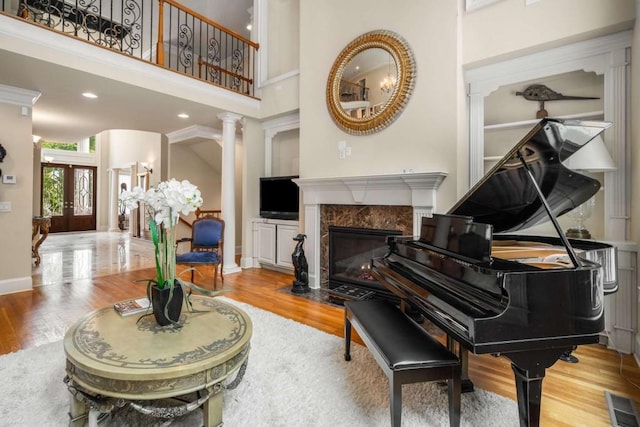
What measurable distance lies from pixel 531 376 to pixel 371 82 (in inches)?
135

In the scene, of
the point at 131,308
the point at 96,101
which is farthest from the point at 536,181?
the point at 96,101

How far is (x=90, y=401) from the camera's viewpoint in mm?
1355

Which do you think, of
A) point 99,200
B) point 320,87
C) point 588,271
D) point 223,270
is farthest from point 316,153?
point 99,200

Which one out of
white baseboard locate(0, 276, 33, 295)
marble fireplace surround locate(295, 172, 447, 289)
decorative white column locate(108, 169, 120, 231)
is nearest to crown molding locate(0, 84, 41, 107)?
white baseboard locate(0, 276, 33, 295)

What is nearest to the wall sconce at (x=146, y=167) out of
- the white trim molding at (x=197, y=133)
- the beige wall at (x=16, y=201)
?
the white trim molding at (x=197, y=133)

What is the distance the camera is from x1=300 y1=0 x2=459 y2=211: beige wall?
316 cm

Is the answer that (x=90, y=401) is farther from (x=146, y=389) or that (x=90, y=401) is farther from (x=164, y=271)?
(x=164, y=271)

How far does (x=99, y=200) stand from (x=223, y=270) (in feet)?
30.9

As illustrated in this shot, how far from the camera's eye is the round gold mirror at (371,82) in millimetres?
3455

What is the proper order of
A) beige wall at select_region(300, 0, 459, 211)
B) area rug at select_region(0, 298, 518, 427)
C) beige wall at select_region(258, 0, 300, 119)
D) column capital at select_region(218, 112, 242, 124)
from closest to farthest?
area rug at select_region(0, 298, 518, 427)
beige wall at select_region(300, 0, 459, 211)
beige wall at select_region(258, 0, 300, 119)
column capital at select_region(218, 112, 242, 124)

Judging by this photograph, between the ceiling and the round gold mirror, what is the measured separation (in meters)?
2.21

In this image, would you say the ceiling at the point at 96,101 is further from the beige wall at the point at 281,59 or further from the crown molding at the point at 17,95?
the beige wall at the point at 281,59

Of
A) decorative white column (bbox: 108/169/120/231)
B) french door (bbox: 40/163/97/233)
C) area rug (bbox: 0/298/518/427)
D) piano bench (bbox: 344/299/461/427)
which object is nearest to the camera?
piano bench (bbox: 344/299/461/427)

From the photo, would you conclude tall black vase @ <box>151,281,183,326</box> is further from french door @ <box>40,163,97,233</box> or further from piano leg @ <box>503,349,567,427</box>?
french door @ <box>40,163,97,233</box>
